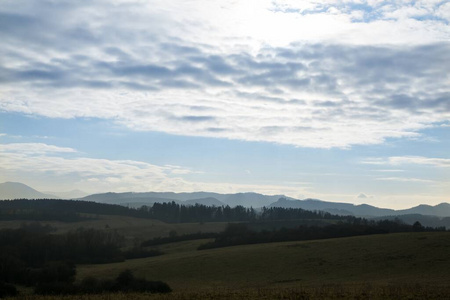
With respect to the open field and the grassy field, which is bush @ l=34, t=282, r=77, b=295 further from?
the open field

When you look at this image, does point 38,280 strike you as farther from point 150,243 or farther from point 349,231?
point 349,231

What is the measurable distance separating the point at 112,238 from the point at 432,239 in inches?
3461

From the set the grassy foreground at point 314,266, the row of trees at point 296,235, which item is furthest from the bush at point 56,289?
the row of trees at point 296,235

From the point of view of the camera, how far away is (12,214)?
190m

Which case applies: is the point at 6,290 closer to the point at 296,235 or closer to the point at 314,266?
the point at 314,266

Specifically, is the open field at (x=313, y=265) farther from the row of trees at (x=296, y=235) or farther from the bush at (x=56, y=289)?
the row of trees at (x=296, y=235)

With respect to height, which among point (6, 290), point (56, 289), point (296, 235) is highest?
point (296, 235)

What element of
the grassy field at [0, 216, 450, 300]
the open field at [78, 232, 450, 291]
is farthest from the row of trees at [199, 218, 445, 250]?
the open field at [78, 232, 450, 291]

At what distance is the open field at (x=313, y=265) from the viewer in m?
54.6

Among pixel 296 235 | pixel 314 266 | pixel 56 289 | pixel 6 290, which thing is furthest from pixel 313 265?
pixel 296 235

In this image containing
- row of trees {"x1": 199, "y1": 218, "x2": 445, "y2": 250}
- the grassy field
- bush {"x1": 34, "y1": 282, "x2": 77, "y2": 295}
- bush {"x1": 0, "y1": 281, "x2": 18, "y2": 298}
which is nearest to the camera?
bush {"x1": 0, "y1": 281, "x2": 18, "y2": 298}

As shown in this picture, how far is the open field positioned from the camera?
179ft

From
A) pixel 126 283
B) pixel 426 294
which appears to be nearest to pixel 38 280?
pixel 126 283

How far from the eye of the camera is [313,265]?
66062 mm
